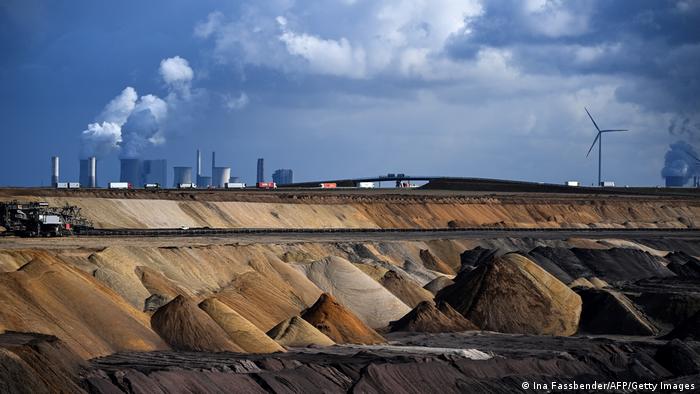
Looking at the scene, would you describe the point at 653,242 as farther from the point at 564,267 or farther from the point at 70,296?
the point at 70,296

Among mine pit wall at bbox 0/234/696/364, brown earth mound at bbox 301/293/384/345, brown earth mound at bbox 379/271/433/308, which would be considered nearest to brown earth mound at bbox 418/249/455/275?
mine pit wall at bbox 0/234/696/364

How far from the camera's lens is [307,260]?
77062 mm

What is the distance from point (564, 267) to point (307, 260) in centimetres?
2167

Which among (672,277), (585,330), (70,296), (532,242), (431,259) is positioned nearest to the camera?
(70,296)

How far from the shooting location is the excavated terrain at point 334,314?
38094mm

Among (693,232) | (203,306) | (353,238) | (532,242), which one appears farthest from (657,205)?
(203,306)

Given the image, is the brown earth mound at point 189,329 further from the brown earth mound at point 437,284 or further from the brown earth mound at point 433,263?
the brown earth mound at point 433,263

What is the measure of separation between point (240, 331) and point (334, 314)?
7.67 meters

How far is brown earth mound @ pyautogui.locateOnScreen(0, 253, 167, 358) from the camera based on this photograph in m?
39.2

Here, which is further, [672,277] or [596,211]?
[596,211]

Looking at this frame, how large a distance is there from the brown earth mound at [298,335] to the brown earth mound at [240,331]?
6.34 ft

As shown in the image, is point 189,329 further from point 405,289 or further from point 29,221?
point 29,221

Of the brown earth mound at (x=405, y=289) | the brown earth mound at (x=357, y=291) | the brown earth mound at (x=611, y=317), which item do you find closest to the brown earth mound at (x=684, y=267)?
the brown earth mound at (x=611, y=317)

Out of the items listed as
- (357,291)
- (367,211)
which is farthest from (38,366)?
(367,211)
